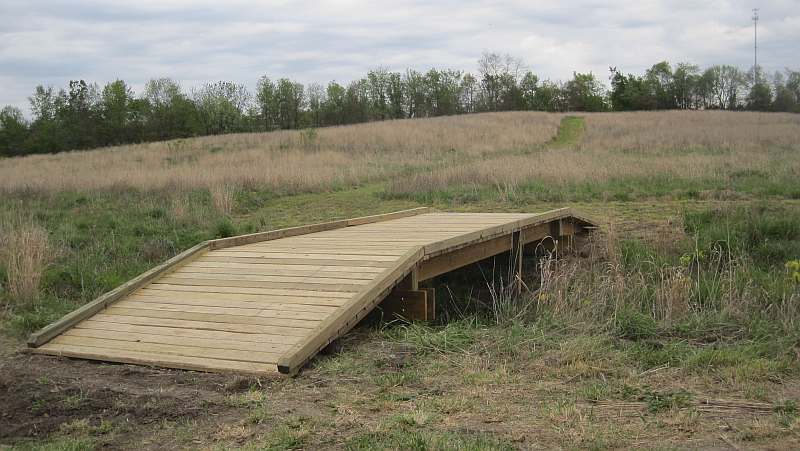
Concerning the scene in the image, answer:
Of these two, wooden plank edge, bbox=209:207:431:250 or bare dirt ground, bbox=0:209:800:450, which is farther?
wooden plank edge, bbox=209:207:431:250

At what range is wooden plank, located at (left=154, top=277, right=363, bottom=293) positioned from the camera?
6.16m

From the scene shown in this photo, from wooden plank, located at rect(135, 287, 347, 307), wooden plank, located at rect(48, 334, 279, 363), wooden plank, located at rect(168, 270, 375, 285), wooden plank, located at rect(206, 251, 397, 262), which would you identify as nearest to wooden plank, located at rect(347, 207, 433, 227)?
wooden plank, located at rect(206, 251, 397, 262)

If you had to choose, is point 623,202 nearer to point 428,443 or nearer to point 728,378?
point 728,378

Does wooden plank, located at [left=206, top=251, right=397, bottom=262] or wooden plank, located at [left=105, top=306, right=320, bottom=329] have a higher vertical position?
wooden plank, located at [left=206, top=251, right=397, bottom=262]

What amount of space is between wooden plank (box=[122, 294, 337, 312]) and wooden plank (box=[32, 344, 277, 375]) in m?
0.82

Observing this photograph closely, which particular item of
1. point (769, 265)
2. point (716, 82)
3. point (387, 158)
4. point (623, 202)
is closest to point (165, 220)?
point (623, 202)

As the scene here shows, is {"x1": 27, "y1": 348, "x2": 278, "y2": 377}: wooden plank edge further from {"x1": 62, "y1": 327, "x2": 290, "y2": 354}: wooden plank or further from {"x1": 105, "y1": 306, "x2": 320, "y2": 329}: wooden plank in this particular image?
{"x1": 105, "y1": 306, "x2": 320, "y2": 329}: wooden plank

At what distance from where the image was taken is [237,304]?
20.2 ft

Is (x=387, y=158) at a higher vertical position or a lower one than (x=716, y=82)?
lower

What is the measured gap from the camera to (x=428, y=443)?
365 centimetres

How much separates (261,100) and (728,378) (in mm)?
66486

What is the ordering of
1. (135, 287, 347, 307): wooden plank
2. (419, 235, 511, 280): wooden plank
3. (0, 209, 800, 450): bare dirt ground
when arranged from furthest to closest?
1. (419, 235, 511, 280): wooden plank
2. (135, 287, 347, 307): wooden plank
3. (0, 209, 800, 450): bare dirt ground

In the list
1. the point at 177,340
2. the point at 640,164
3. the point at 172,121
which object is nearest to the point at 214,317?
the point at 177,340

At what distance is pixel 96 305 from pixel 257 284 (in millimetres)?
1449
